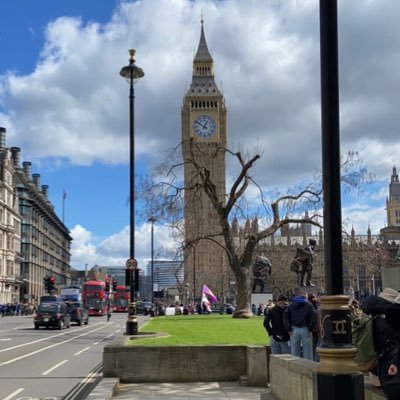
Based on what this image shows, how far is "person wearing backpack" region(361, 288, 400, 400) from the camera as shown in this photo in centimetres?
437

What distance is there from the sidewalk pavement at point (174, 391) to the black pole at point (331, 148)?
5.73 metres

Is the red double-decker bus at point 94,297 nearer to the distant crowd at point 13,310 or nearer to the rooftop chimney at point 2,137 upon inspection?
the distant crowd at point 13,310

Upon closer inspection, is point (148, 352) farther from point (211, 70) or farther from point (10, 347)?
point (211, 70)

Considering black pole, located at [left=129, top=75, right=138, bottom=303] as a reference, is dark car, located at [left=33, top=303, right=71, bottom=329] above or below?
below

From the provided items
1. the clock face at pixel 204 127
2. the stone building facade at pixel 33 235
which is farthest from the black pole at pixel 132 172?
the clock face at pixel 204 127

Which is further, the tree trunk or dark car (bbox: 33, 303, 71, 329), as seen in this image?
dark car (bbox: 33, 303, 71, 329)

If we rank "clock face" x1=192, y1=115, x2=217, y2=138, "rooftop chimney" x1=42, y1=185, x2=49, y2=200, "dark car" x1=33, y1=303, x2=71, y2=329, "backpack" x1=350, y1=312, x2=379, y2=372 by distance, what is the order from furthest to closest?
"rooftop chimney" x1=42, y1=185, x2=49, y2=200 → "clock face" x1=192, y1=115, x2=217, y2=138 → "dark car" x1=33, y1=303, x2=71, y2=329 → "backpack" x1=350, y1=312, x2=379, y2=372

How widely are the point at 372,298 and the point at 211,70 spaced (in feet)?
531

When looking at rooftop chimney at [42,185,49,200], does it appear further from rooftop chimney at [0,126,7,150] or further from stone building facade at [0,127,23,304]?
rooftop chimney at [0,126,7,150]

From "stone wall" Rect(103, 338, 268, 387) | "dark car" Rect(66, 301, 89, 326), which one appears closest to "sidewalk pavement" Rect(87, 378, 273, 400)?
"stone wall" Rect(103, 338, 268, 387)

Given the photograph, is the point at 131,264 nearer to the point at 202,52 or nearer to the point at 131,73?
the point at 131,73

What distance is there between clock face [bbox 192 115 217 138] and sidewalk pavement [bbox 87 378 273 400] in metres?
137

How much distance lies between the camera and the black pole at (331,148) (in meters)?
5.72

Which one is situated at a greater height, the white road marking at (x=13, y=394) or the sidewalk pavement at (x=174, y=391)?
the sidewalk pavement at (x=174, y=391)
